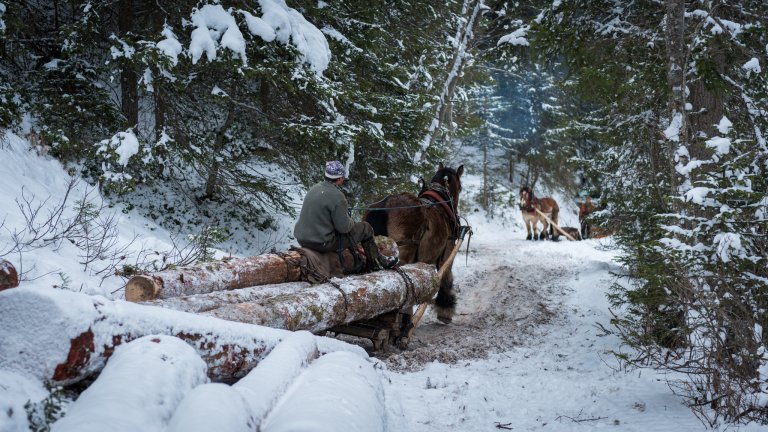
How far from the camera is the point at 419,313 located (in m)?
6.91

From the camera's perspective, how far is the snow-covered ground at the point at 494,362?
391 centimetres

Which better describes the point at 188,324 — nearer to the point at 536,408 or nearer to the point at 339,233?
the point at 536,408

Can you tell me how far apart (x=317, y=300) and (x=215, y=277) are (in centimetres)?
101

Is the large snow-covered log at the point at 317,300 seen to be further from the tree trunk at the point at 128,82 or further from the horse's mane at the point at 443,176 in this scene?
the tree trunk at the point at 128,82

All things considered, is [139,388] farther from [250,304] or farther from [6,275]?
[250,304]

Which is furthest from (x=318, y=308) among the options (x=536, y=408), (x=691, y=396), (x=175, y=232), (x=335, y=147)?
(x=175, y=232)

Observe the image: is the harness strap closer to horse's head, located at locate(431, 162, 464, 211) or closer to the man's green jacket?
horse's head, located at locate(431, 162, 464, 211)

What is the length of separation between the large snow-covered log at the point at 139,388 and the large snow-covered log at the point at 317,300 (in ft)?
5.28

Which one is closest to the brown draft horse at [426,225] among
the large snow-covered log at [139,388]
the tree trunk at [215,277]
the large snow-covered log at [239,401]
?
the tree trunk at [215,277]

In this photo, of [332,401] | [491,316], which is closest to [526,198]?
[491,316]

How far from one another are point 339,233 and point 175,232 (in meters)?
5.15

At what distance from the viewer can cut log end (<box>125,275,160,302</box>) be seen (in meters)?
4.21

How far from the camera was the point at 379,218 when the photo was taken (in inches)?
305

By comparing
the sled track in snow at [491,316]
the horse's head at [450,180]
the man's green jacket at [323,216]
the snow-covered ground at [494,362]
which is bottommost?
the sled track in snow at [491,316]
